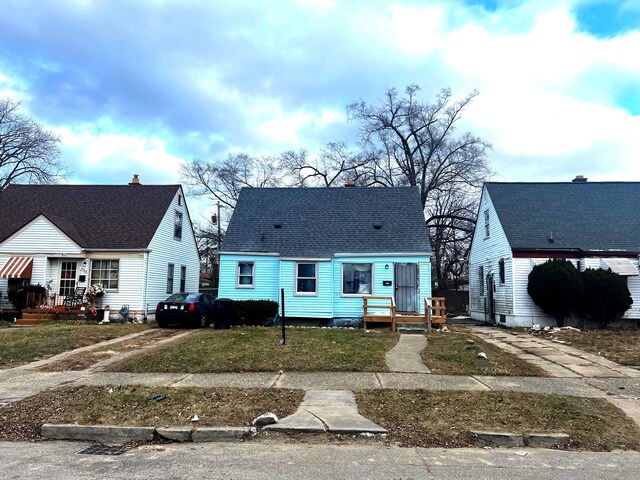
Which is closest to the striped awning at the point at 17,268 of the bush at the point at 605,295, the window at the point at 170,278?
the window at the point at 170,278

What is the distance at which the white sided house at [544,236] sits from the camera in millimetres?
19375

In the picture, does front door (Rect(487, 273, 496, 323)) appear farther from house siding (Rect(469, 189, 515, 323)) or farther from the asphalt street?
the asphalt street

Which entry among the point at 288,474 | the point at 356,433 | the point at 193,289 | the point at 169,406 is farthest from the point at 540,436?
the point at 193,289

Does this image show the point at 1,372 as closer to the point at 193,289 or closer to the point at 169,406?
the point at 169,406

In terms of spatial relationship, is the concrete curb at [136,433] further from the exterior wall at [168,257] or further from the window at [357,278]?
the exterior wall at [168,257]

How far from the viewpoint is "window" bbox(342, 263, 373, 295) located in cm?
1906

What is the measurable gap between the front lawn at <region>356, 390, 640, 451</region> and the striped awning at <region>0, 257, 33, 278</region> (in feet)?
59.9

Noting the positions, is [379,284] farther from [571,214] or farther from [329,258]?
[571,214]

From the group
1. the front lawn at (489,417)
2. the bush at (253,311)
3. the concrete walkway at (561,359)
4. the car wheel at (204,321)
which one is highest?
the bush at (253,311)

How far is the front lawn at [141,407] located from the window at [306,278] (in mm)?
11175

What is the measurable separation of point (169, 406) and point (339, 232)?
13921 mm

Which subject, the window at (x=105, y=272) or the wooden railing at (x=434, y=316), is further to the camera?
the window at (x=105, y=272)

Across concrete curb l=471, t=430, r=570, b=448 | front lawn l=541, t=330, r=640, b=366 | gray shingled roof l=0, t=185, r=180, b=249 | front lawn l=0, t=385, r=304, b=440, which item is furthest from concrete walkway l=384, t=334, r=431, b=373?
gray shingled roof l=0, t=185, r=180, b=249

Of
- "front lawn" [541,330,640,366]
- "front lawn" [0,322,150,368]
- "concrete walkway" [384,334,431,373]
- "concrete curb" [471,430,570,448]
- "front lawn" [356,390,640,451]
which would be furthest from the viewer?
"front lawn" [541,330,640,366]
